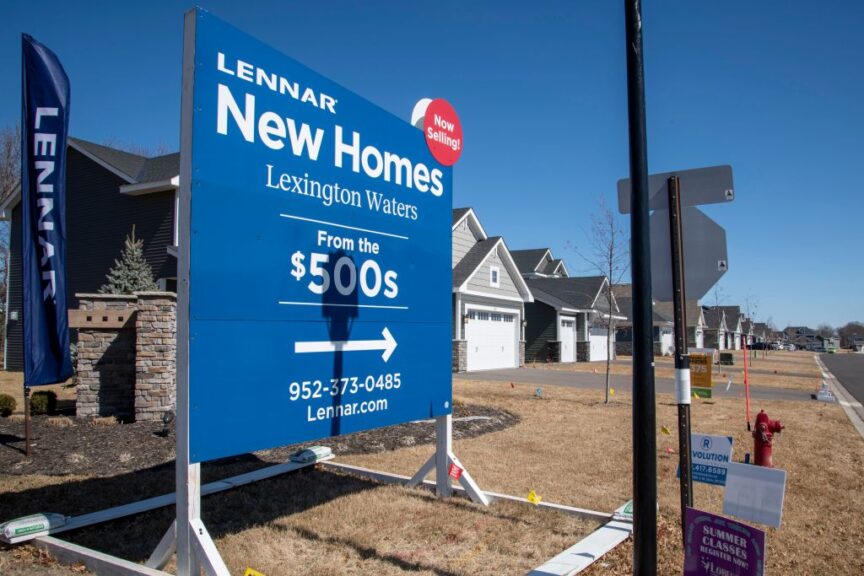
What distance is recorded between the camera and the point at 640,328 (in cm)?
377

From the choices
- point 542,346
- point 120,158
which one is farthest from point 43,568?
point 542,346

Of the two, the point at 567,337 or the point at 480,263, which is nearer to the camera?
the point at 480,263

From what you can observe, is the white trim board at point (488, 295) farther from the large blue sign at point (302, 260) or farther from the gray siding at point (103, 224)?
the large blue sign at point (302, 260)

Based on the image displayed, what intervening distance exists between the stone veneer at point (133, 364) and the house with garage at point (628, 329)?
32.9m

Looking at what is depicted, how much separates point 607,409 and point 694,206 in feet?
31.8

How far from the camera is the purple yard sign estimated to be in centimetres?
318

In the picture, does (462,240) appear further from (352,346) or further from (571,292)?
(352,346)

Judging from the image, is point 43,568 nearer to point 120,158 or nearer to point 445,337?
point 445,337

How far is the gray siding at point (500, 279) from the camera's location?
2280cm

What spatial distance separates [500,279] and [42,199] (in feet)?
63.8

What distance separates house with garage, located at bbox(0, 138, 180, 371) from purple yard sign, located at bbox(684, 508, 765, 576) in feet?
54.9

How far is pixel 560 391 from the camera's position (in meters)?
16.9

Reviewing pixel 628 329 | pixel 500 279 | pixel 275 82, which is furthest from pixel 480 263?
pixel 628 329

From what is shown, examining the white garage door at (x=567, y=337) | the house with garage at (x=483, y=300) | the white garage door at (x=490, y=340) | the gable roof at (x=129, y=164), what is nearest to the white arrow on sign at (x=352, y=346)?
the gable roof at (x=129, y=164)
